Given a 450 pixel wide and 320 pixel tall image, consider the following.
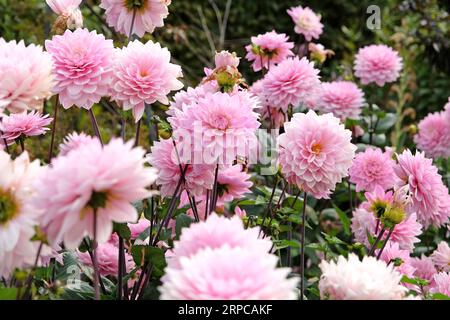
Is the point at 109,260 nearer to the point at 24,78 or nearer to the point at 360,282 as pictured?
the point at 24,78

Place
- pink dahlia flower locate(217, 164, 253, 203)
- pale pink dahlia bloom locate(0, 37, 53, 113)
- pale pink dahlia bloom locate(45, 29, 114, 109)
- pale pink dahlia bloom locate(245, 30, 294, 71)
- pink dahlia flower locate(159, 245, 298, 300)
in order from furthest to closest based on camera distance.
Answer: pale pink dahlia bloom locate(245, 30, 294, 71)
pink dahlia flower locate(217, 164, 253, 203)
pale pink dahlia bloom locate(45, 29, 114, 109)
pale pink dahlia bloom locate(0, 37, 53, 113)
pink dahlia flower locate(159, 245, 298, 300)

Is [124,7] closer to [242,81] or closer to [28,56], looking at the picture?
[242,81]

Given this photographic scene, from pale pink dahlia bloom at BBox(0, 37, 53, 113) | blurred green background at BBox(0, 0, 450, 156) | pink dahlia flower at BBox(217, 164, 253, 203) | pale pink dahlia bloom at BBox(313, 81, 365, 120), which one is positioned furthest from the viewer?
blurred green background at BBox(0, 0, 450, 156)

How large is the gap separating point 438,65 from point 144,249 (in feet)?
7.79

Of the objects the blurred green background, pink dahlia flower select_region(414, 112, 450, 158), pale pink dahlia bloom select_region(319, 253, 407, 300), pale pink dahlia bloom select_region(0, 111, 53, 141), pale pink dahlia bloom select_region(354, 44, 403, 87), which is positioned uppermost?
the blurred green background

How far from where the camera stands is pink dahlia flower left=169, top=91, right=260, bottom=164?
115cm

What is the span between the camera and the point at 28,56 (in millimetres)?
1087

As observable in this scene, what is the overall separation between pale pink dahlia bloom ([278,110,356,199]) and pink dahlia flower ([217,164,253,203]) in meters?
0.15

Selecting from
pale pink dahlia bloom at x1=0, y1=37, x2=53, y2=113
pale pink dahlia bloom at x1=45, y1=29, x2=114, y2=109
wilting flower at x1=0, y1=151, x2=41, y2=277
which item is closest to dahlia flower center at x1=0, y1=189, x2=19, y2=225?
wilting flower at x1=0, y1=151, x2=41, y2=277

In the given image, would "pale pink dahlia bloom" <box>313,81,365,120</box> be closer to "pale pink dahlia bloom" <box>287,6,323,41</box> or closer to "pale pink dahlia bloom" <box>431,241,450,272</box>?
"pale pink dahlia bloom" <box>287,6,323,41</box>

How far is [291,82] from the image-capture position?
69.6 inches

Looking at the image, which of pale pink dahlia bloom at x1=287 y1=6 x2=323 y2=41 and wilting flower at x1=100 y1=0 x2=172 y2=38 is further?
pale pink dahlia bloom at x1=287 y1=6 x2=323 y2=41

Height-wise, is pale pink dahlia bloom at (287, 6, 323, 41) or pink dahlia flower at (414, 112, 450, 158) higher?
pale pink dahlia bloom at (287, 6, 323, 41)
